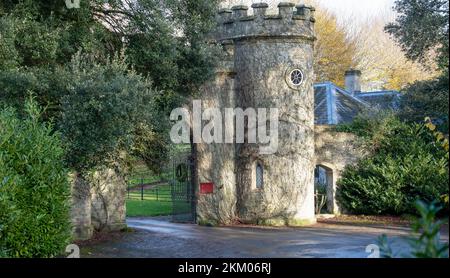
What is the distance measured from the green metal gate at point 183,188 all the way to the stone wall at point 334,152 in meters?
4.61

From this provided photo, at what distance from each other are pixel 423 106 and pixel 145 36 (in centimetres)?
1075

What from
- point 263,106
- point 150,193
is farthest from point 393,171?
point 150,193

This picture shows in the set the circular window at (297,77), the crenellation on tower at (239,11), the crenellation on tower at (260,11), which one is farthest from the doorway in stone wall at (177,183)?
the crenellation on tower at (260,11)

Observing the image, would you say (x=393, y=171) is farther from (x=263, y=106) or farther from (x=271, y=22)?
(x=271, y=22)

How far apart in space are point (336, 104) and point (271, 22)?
7.78 metres

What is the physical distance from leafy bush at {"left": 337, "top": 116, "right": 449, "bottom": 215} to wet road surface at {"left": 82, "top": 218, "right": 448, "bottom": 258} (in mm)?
2215

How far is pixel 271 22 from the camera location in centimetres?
2094

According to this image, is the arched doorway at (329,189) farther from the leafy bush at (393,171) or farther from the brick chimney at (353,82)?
the brick chimney at (353,82)

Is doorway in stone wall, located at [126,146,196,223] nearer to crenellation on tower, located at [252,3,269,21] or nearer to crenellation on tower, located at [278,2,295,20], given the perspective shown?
crenellation on tower, located at [252,3,269,21]

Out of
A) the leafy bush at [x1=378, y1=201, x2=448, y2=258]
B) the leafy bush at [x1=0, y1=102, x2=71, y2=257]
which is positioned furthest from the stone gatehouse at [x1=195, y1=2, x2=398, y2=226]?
the leafy bush at [x1=378, y1=201, x2=448, y2=258]

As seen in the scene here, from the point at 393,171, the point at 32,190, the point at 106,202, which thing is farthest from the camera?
the point at 393,171

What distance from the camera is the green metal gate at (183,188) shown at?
21.8 metres

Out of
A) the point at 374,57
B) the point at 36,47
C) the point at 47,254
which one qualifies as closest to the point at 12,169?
the point at 47,254
